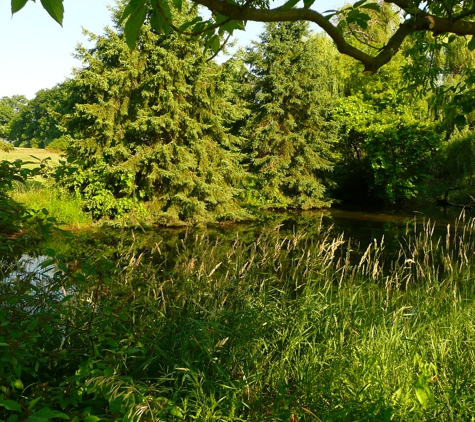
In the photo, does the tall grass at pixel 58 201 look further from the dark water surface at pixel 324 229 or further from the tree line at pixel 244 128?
the dark water surface at pixel 324 229

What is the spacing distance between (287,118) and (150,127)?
6863mm

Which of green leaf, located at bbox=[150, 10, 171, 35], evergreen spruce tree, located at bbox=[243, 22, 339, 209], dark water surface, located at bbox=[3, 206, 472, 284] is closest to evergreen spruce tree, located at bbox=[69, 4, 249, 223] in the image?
dark water surface, located at bbox=[3, 206, 472, 284]

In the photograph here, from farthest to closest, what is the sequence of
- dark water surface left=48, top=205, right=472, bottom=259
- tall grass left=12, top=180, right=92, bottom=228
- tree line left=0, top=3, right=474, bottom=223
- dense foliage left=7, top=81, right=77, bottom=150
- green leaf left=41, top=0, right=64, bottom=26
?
1. dense foliage left=7, top=81, right=77, bottom=150
2. tree line left=0, top=3, right=474, bottom=223
3. tall grass left=12, top=180, right=92, bottom=228
4. dark water surface left=48, top=205, right=472, bottom=259
5. green leaf left=41, top=0, right=64, bottom=26

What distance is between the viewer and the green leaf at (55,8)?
3.05ft

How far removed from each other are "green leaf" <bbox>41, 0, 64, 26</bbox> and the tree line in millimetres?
5053

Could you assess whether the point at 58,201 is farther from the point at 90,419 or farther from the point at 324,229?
the point at 90,419

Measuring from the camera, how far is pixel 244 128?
1934cm

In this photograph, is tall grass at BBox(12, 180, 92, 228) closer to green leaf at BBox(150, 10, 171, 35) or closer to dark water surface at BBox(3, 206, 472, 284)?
dark water surface at BBox(3, 206, 472, 284)

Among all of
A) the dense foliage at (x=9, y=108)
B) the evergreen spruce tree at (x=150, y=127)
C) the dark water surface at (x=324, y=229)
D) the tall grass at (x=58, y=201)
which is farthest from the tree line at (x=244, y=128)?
the dense foliage at (x=9, y=108)

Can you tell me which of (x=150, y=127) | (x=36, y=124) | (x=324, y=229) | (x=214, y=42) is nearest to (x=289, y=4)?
(x=214, y=42)

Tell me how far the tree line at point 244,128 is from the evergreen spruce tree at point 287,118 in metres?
0.05

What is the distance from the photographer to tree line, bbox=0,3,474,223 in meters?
14.2

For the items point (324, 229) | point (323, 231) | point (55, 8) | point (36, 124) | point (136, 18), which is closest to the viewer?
point (55, 8)

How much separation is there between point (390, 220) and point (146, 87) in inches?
339
